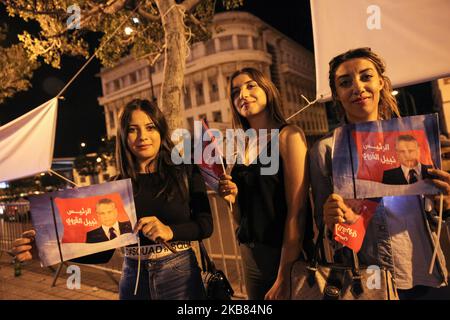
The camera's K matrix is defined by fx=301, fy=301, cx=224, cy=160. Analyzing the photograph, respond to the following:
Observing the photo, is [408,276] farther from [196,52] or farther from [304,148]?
[196,52]

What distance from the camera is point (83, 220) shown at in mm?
1967

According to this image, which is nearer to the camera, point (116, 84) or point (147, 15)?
point (147, 15)

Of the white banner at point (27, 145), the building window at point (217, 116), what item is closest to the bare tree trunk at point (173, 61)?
the white banner at point (27, 145)

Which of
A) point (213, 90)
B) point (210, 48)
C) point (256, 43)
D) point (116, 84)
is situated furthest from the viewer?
point (116, 84)

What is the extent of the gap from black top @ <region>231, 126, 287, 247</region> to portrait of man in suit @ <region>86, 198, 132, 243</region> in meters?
0.80

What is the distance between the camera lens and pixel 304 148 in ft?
6.16

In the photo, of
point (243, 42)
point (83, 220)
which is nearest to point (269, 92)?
point (83, 220)

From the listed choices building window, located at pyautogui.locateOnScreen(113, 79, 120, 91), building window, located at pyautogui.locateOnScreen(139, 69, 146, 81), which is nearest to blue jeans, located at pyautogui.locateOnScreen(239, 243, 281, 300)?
building window, located at pyautogui.locateOnScreen(139, 69, 146, 81)

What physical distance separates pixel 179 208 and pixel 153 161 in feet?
1.35

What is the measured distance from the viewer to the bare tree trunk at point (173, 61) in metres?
3.89

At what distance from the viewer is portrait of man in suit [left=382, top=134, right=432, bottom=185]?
1577mm

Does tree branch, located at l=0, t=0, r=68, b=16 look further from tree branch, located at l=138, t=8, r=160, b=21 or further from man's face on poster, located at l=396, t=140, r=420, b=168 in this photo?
man's face on poster, located at l=396, t=140, r=420, b=168

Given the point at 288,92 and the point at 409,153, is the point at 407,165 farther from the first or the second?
the point at 288,92

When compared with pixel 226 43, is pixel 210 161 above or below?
below
